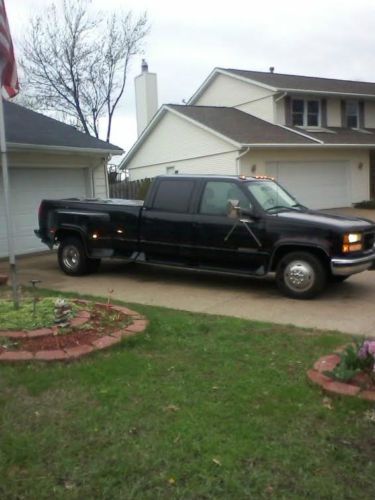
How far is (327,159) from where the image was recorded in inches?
953

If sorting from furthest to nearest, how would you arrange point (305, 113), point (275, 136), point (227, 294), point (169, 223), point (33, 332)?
1. point (305, 113)
2. point (275, 136)
3. point (169, 223)
4. point (227, 294)
5. point (33, 332)

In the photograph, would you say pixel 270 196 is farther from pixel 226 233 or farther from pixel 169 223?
pixel 169 223

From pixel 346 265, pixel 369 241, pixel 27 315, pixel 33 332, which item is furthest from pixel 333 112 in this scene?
pixel 33 332

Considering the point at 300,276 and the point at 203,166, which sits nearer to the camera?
the point at 300,276

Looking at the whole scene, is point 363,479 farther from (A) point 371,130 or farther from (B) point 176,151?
(A) point 371,130

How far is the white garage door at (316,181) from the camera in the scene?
22828 mm

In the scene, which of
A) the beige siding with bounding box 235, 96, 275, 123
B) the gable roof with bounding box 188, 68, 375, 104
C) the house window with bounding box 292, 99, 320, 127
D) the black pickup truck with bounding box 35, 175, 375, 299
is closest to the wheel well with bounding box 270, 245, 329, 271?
the black pickup truck with bounding box 35, 175, 375, 299

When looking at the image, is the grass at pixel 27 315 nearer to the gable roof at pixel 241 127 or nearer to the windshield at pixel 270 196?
the windshield at pixel 270 196

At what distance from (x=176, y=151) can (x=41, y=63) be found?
15320mm

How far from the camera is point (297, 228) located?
26.7ft

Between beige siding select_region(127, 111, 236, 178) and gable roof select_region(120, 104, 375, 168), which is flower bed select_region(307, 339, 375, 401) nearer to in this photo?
gable roof select_region(120, 104, 375, 168)

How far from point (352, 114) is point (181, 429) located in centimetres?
2583

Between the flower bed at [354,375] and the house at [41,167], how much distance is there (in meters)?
9.44

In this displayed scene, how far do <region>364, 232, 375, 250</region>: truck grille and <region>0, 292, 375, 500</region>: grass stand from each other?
326cm
